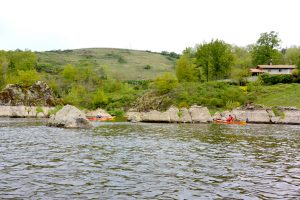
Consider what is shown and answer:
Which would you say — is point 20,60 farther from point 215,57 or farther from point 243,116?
point 243,116

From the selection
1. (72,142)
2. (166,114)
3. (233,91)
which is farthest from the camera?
(233,91)

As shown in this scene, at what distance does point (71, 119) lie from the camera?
48219mm

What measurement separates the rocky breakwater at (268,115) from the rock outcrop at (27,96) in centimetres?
4761

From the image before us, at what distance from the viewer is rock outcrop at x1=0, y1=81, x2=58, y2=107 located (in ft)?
279

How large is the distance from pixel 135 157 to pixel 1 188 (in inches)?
394

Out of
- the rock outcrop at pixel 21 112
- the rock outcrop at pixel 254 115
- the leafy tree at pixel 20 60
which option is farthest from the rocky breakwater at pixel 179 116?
the leafy tree at pixel 20 60

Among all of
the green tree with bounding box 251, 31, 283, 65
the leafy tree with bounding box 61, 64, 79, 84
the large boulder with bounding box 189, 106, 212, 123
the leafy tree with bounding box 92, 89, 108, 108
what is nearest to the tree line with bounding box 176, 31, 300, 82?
the green tree with bounding box 251, 31, 283, 65

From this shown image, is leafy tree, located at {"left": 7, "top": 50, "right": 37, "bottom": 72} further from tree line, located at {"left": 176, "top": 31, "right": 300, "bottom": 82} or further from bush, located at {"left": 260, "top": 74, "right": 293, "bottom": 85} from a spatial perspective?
bush, located at {"left": 260, "top": 74, "right": 293, "bottom": 85}

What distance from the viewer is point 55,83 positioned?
427ft

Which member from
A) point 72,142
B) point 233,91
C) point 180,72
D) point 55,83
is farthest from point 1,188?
point 55,83

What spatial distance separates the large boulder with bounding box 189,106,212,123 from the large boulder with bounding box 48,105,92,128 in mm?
24396

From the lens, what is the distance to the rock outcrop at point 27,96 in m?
85.2

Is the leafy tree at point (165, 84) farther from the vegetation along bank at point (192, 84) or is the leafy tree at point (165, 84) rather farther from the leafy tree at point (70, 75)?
the leafy tree at point (70, 75)

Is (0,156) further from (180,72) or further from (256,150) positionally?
(180,72)
